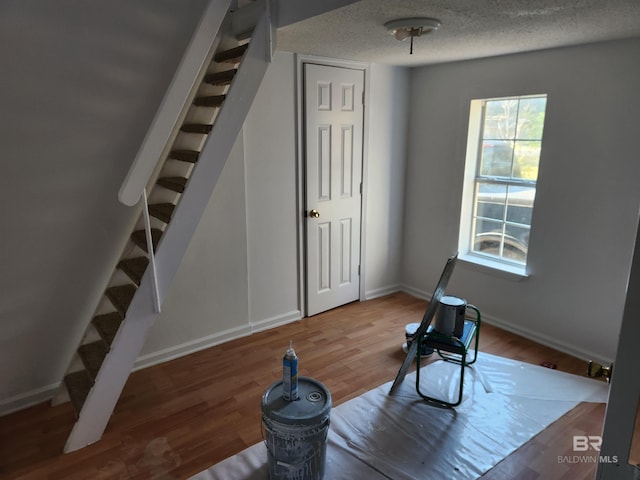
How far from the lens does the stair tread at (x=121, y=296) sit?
2.44 metres

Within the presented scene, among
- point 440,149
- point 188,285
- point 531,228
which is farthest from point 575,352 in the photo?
point 188,285

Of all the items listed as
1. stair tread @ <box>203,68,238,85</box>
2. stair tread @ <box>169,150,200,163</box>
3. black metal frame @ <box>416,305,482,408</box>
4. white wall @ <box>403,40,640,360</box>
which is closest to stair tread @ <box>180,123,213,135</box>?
stair tread @ <box>169,150,200,163</box>

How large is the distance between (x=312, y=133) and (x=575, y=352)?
2.61 m

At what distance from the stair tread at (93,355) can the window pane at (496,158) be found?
3190 millimetres

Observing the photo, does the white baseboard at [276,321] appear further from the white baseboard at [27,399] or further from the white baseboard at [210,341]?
the white baseboard at [27,399]

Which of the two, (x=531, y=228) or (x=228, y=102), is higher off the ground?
(x=228, y=102)

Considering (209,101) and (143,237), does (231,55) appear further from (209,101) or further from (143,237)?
(143,237)

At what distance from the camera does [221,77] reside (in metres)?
2.64

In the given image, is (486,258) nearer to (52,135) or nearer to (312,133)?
(312,133)

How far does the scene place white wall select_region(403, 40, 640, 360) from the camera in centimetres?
285

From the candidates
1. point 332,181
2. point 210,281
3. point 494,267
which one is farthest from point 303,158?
point 494,267

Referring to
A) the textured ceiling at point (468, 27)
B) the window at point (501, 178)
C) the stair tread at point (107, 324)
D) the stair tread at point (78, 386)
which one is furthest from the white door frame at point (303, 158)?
the stair tread at point (78, 386)

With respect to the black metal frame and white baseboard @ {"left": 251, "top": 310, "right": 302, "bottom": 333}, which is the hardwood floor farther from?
the black metal frame

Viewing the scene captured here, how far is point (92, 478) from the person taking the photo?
215 centimetres
